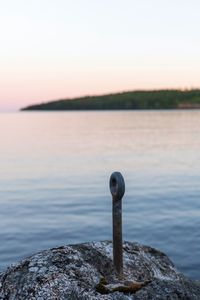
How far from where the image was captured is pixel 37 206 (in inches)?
923

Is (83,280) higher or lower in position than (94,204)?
higher

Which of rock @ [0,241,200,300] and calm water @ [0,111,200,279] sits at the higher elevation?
rock @ [0,241,200,300]

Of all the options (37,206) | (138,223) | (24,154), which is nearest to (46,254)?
(138,223)

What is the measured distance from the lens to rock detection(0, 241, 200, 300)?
4570 millimetres

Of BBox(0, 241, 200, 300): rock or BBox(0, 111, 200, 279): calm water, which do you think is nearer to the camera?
BBox(0, 241, 200, 300): rock

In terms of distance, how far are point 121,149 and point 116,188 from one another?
49.8 meters

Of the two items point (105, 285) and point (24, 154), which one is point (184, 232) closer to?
point (105, 285)

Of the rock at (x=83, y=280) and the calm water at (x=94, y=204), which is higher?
the rock at (x=83, y=280)

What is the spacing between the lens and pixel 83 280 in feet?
15.7

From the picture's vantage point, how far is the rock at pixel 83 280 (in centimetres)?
457

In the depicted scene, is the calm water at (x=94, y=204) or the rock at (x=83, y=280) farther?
the calm water at (x=94, y=204)

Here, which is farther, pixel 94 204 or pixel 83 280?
pixel 94 204

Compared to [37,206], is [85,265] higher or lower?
higher

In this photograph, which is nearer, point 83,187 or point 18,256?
point 18,256
